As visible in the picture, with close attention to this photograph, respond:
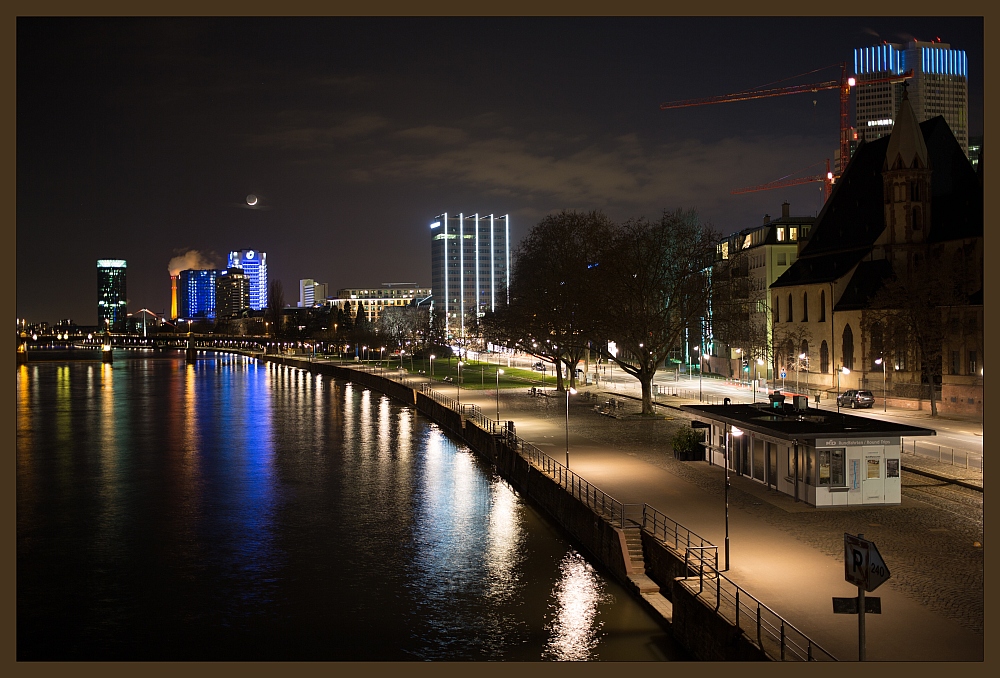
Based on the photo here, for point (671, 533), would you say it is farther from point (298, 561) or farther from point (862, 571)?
point (298, 561)

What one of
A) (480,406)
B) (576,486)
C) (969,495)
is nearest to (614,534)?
(576,486)

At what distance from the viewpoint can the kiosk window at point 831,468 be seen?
2897 cm

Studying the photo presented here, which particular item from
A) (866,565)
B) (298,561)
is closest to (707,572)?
(866,565)

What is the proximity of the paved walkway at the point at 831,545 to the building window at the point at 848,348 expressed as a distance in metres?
38.2

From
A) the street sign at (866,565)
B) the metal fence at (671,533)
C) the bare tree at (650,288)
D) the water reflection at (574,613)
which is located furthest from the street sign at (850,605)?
the bare tree at (650,288)

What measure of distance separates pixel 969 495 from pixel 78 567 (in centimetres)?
2910

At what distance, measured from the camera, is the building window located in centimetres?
7475

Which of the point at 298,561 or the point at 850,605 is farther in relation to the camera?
the point at 298,561

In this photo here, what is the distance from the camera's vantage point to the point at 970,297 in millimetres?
59969

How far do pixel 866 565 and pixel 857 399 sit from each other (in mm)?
47310

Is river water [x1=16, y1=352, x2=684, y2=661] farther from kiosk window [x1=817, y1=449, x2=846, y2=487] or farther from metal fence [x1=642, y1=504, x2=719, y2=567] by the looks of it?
kiosk window [x1=817, y1=449, x2=846, y2=487]

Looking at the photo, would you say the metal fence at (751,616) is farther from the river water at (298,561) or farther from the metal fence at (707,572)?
the river water at (298,561)

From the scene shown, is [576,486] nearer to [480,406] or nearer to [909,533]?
[909,533]

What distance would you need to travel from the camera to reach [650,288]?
61500 millimetres
